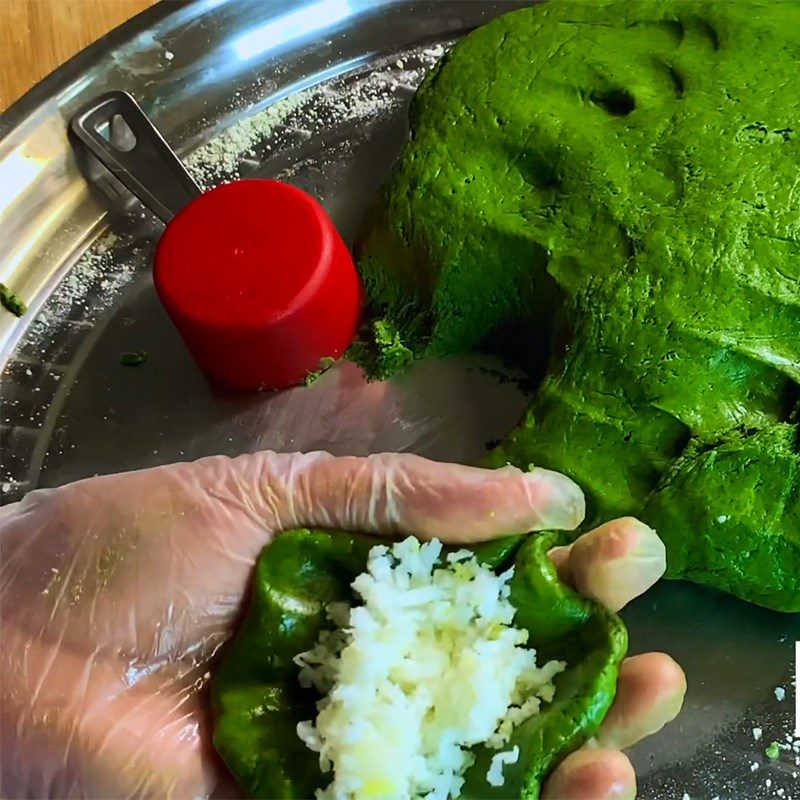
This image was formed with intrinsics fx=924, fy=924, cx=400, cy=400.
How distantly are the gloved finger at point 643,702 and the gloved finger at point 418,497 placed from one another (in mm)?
151

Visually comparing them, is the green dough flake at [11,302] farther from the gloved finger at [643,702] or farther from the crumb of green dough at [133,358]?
the gloved finger at [643,702]

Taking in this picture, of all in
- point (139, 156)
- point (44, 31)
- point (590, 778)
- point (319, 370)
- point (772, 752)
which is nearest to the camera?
point (590, 778)

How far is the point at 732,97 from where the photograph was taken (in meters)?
1.03

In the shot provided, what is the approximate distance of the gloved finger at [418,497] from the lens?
870mm

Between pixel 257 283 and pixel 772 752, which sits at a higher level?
pixel 257 283

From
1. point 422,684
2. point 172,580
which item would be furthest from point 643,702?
point 172,580

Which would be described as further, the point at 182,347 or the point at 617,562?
the point at 182,347

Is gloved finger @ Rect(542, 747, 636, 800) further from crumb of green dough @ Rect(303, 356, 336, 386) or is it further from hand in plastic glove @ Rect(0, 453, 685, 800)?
crumb of green dough @ Rect(303, 356, 336, 386)

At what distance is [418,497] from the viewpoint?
0.89m

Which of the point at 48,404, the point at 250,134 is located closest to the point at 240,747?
the point at 48,404

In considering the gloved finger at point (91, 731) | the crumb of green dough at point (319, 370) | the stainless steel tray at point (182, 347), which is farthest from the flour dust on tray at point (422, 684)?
the crumb of green dough at point (319, 370)

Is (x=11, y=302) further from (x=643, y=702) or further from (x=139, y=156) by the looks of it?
(x=643, y=702)

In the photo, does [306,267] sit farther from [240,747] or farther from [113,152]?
[240,747]

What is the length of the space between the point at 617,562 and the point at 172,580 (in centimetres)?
43
